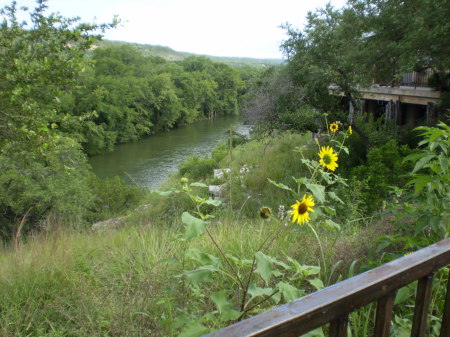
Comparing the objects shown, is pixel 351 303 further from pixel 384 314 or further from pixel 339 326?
pixel 384 314

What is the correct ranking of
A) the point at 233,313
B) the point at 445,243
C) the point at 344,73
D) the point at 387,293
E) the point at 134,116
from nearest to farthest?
the point at 387,293, the point at 445,243, the point at 233,313, the point at 344,73, the point at 134,116

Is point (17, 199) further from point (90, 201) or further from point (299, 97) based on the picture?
point (299, 97)

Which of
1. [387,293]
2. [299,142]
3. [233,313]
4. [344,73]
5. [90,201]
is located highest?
[344,73]

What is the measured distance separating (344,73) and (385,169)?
14.0ft

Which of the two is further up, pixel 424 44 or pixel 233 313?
pixel 424 44

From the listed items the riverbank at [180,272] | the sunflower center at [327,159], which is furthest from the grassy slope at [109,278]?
the sunflower center at [327,159]

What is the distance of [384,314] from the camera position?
1053 mm

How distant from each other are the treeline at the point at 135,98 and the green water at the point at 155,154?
176 cm

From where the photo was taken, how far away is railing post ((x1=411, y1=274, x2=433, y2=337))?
1.14 meters

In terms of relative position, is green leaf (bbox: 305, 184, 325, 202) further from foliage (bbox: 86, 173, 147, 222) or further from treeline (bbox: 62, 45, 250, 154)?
treeline (bbox: 62, 45, 250, 154)

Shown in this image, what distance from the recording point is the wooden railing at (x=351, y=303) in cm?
78

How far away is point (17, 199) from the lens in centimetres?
1424

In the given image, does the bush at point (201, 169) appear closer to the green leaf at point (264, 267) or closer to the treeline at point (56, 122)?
the treeline at point (56, 122)

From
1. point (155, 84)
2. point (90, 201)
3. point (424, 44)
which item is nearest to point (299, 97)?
point (424, 44)
